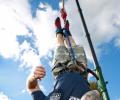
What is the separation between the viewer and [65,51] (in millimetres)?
9391

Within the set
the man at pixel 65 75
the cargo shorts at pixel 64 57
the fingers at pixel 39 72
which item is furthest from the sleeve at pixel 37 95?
the fingers at pixel 39 72

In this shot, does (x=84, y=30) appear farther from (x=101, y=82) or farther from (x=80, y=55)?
(x=101, y=82)

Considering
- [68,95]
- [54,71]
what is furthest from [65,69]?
[68,95]

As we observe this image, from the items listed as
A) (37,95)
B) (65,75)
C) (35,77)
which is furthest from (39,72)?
(65,75)

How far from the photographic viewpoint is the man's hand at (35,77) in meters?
6.98

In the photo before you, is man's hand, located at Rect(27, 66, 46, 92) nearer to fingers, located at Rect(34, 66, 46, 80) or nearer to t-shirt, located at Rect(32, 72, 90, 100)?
fingers, located at Rect(34, 66, 46, 80)

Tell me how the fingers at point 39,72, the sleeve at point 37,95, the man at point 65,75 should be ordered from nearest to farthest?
the fingers at point 39,72 → the man at point 65,75 → the sleeve at point 37,95

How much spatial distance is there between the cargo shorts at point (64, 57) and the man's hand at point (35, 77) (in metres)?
0.92

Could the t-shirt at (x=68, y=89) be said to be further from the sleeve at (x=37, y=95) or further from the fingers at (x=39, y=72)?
the fingers at (x=39, y=72)

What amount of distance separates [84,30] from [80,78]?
3.67 ft

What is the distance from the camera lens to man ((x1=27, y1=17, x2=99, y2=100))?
799 centimetres

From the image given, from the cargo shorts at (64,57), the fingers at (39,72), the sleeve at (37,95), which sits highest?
the cargo shorts at (64,57)

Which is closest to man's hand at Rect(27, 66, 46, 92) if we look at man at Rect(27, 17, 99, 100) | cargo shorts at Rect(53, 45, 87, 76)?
man at Rect(27, 17, 99, 100)

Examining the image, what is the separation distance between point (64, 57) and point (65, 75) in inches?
28.2
